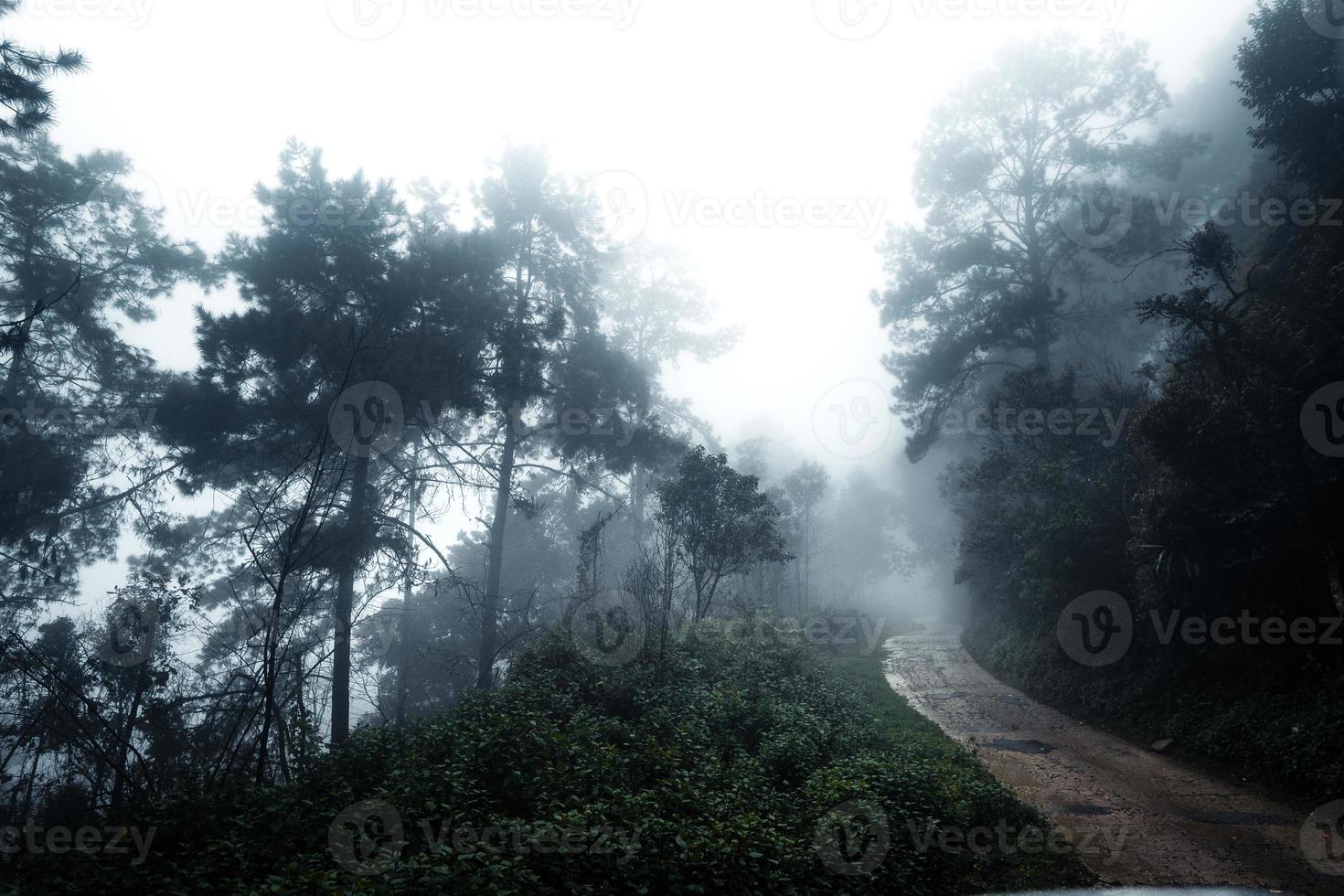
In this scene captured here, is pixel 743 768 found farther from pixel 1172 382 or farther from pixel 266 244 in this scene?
pixel 266 244

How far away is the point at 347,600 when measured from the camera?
47.5ft

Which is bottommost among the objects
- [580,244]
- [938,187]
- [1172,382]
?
[1172,382]

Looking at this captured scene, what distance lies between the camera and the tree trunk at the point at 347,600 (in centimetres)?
1369

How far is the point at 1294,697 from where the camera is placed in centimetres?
950

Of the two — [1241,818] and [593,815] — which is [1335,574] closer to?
[1241,818]

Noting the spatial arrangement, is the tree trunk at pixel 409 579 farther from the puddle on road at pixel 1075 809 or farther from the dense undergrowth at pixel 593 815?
the puddle on road at pixel 1075 809

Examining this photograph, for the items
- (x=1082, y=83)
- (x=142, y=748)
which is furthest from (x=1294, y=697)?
(x=1082, y=83)

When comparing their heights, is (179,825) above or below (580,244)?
below

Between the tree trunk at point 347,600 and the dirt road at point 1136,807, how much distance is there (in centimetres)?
1210

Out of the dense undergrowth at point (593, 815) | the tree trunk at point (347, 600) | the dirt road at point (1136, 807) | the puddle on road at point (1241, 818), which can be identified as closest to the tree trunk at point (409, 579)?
the tree trunk at point (347, 600)

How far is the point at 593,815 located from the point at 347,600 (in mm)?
10793

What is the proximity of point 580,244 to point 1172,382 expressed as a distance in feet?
55.1

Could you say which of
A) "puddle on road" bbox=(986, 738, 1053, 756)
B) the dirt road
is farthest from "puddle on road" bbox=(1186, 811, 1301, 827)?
"puddle on road" bbox=(986, 738, 1053, 756)

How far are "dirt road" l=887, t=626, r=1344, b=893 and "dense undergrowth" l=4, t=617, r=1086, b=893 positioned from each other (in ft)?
2.45
